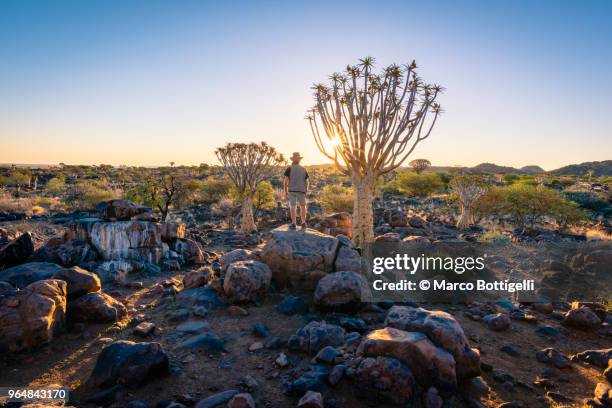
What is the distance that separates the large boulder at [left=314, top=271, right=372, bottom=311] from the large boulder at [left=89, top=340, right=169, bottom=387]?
2.72m

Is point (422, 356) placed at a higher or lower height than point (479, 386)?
higher

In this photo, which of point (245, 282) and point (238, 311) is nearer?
point (238, 311)

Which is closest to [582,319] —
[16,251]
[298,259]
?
[298,259]

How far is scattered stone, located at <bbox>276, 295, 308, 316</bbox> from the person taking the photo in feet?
20.2

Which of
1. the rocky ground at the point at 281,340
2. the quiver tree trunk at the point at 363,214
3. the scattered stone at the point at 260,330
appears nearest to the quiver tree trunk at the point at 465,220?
the quiver tree trunk at the point at 363,214

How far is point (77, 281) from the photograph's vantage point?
622cm

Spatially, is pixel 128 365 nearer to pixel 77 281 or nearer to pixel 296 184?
pixel 77 281

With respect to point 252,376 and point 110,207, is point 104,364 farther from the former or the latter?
point 110,207

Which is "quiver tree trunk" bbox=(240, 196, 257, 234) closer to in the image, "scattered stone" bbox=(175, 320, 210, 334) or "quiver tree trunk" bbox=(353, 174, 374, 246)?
"quiver tree trunk" bbox=(353, 174, 374, 246)

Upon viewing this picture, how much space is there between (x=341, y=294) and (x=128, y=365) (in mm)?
3327

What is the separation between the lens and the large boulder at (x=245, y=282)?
257 inches

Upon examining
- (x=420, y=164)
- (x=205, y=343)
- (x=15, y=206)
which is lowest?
(x=205, y=343)

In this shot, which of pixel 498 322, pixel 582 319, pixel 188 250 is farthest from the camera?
pixel 188 250

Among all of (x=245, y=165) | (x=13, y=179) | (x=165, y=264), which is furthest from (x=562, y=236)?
(x=13, y=179)
